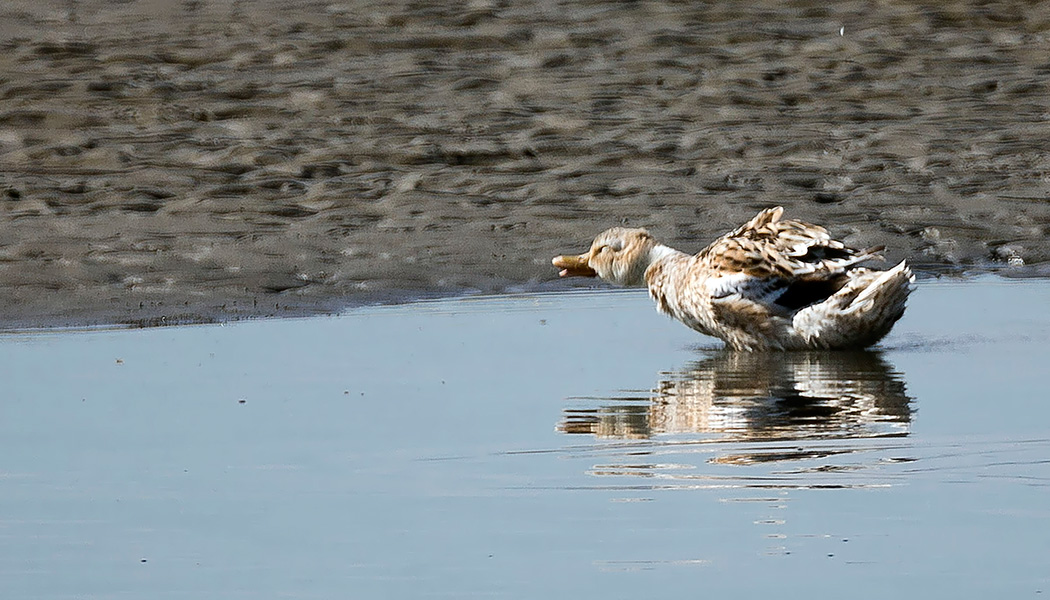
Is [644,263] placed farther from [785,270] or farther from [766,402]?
[766,402]

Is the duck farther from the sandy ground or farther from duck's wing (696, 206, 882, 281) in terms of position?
the sandy ground

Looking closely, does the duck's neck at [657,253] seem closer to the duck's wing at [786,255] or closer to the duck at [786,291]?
the duck at [786,291]

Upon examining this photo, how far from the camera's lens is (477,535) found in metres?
5.41

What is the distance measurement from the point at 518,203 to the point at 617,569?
745cm

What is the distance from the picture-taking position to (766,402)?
740 cm

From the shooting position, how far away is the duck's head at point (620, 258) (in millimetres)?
→ 9297

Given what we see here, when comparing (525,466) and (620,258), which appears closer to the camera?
(525,466)

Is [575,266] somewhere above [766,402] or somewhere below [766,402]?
above

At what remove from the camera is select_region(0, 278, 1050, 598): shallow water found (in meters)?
5.07

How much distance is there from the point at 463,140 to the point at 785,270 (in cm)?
548

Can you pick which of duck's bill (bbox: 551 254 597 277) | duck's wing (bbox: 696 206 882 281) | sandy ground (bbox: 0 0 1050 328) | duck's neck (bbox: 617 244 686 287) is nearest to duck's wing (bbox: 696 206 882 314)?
duck's wing (bbox: 696 206 882 281)

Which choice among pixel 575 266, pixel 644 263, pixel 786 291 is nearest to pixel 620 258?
pixel 644 263

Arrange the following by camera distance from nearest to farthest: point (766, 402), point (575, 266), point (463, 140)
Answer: point (766, 402), point (575, 266), point (463, 140)

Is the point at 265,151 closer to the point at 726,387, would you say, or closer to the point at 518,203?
the point at 518,203
